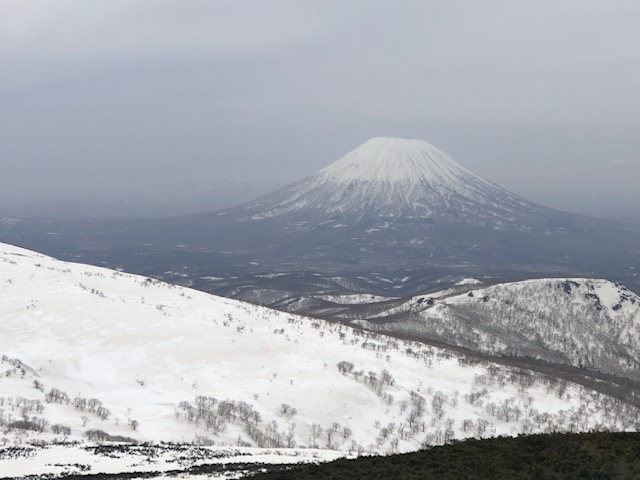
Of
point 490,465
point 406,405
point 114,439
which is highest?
point 490,465

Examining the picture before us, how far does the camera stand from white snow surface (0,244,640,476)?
6669 centimetres

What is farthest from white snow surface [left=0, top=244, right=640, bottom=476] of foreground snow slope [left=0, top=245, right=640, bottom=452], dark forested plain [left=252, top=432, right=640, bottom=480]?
dark forested plain [left=252, top=432, right=640, bottom=480]

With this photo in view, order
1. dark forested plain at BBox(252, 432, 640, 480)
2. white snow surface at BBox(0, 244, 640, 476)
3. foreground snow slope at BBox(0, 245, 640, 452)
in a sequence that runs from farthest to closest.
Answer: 1. white snow surface at BBox(0, 244, 640, 476)
2. foreground snow slope at BBox(0, 245, 640, 452)
3. dark forested plain at BBox(252, 432, 640, 480)

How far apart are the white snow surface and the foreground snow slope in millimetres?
274

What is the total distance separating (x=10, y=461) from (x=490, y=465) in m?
29.5

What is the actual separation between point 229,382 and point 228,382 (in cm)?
15

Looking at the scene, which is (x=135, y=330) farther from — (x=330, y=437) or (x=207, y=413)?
(x=330, y=437)

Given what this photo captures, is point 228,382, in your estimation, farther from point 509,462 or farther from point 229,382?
point 509,462

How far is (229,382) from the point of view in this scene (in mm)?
85125

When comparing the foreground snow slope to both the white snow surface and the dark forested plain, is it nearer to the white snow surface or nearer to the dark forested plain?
the white snow surface

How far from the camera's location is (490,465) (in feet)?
86.4

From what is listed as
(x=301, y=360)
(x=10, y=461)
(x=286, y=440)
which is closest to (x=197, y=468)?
(x=10, y=461)

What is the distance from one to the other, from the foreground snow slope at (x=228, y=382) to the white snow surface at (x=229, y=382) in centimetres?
27

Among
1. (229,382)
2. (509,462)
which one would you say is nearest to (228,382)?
(229,382)
